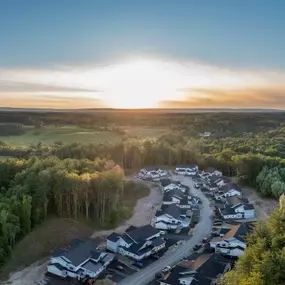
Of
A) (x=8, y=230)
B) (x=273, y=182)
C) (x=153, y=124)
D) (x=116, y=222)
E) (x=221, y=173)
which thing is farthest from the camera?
(x=153, y=124)

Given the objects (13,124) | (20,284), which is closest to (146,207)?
(20,284)

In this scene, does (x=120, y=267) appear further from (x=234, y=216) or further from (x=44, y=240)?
(x=234, y=216)

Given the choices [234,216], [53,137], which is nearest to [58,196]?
[234,216]

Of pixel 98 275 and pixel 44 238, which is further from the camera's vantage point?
pixel 44 238

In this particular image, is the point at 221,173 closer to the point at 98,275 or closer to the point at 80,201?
the point at 80,201

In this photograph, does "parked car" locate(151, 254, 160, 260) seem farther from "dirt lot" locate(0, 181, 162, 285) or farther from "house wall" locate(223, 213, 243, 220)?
"house wall" locate(223, 213, 243, 220)

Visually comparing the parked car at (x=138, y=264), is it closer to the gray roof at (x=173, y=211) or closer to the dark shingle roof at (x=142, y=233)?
the dark shingle roof at (x=142, y=233)

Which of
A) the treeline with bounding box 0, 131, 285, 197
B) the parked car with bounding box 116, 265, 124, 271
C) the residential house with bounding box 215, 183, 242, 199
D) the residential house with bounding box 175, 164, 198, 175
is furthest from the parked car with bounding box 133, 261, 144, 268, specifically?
the residential house with bounding box 175, 164, 198, 175

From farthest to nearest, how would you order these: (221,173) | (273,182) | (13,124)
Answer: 1. (13,124)
2. (221,173)
3. (273,182)
